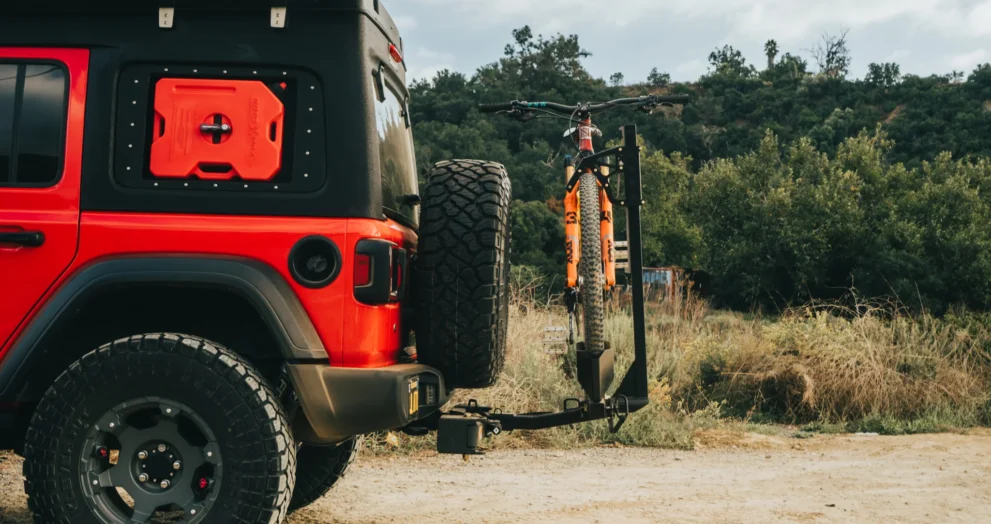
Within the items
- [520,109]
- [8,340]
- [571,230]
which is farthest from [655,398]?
[8,340]

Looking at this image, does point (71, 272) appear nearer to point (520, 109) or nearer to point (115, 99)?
point (115, 99)

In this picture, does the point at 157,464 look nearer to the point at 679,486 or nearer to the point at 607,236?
the point at 679,486

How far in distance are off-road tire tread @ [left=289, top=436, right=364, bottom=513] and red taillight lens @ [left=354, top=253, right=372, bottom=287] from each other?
1661mm

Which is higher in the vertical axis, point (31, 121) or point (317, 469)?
point (31, 121)

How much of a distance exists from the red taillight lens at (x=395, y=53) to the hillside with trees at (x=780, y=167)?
0.57 m

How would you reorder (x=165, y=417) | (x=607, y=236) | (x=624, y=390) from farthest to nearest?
(x=607, y=236) < (x=624, y=390) < (x=165, y=417)

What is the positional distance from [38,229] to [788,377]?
302 inches

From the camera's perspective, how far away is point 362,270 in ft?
11.7

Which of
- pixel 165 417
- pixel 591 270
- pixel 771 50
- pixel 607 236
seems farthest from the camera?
pixel 771 50

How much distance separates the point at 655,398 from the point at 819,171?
24.7 m

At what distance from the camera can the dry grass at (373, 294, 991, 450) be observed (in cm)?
848

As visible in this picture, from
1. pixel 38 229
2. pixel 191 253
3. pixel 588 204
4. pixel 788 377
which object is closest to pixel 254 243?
pixel 191 253

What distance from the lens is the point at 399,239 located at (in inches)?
158

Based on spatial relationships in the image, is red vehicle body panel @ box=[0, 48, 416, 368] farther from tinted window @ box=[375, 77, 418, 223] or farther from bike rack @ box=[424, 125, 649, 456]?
bike rack @ box=[424, 125, 649, 456]
